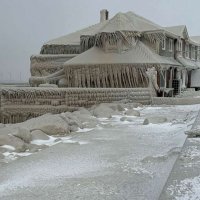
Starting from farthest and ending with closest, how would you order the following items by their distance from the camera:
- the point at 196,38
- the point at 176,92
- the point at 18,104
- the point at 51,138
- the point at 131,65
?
the point at 196,38 < the point at 176,92 < the point at 131,65 < the point at 18,104 < the point at 51,138

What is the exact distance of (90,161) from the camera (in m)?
5.41

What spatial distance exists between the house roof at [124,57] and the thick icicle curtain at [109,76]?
28cm

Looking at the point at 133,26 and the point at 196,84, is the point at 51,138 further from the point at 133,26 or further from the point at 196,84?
the point at 196,84

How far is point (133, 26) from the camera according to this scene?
2488 centimetres

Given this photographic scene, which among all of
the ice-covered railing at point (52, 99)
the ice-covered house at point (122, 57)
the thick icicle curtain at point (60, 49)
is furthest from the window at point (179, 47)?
the ice-covered railing at point (52, 99)

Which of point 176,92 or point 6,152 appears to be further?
point 176,92

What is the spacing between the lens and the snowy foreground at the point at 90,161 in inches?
160

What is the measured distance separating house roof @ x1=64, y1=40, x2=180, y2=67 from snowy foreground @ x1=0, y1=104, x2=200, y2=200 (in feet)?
45.8

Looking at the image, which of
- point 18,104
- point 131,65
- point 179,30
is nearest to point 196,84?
point 179,30

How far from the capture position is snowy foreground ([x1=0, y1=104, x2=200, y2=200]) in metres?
4.07

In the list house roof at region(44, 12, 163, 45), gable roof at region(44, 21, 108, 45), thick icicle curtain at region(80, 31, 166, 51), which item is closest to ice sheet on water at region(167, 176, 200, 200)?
thick icicle curtain at region(80, 31, 166, 51)

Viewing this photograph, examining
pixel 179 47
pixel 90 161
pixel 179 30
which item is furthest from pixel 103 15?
pixel 90 161

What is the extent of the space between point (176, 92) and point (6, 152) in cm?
2105

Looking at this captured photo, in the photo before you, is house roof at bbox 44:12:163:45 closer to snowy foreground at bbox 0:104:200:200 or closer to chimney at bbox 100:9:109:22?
chimney at bbox 100:9:109:22
